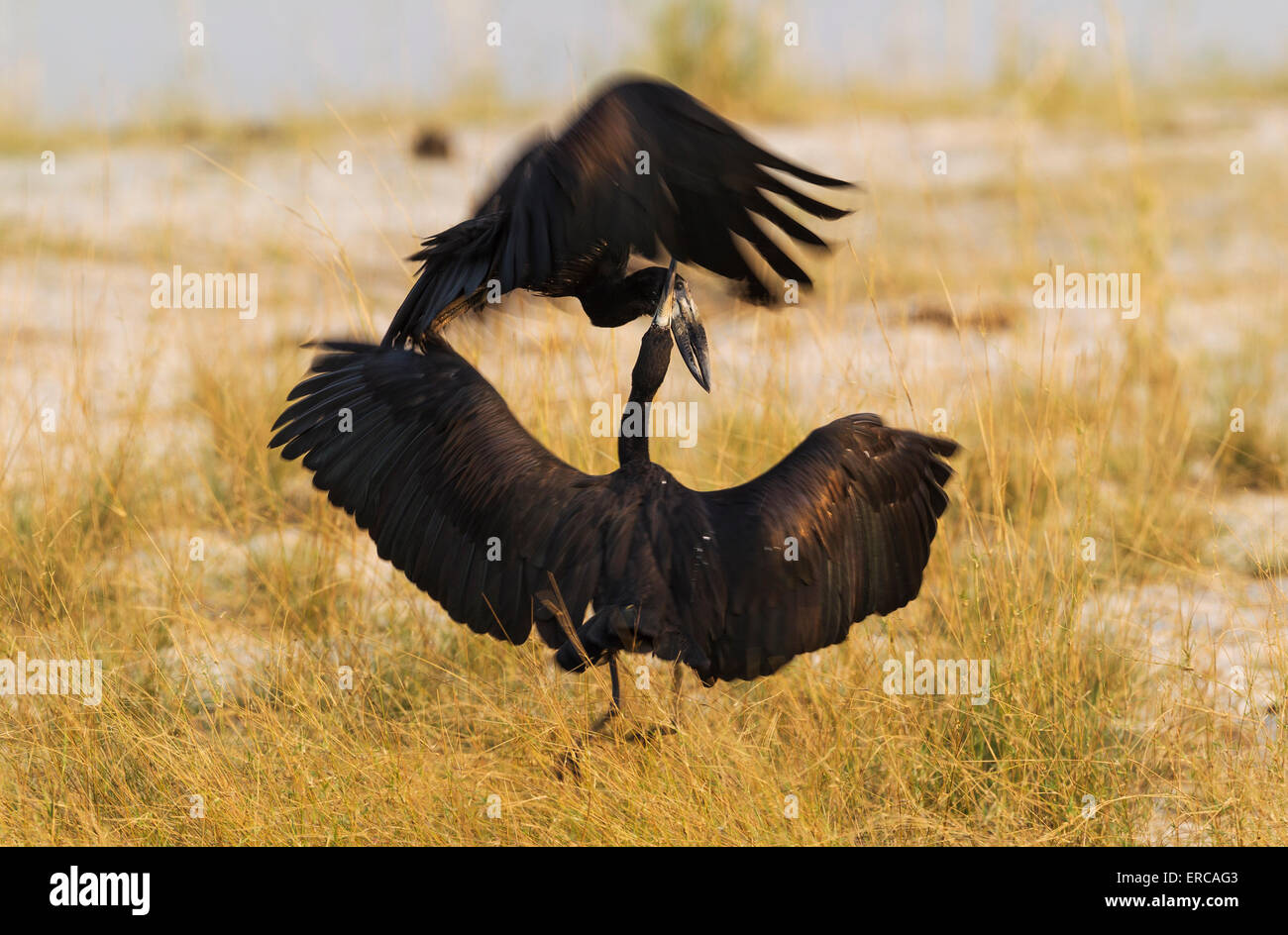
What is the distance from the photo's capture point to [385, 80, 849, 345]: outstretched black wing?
337 cm

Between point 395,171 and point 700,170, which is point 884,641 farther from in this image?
point 395,171

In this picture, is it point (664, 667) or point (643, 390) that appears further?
point (664, 667)

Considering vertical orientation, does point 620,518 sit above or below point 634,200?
below

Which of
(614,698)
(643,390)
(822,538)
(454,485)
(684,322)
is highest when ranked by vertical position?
(684,322)

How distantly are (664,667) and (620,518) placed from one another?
3.94ft

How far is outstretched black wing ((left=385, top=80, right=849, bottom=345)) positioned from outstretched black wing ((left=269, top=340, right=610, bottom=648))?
29cm

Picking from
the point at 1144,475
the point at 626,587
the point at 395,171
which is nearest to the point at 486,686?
the point at 626,587

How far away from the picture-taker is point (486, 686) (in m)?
4.58

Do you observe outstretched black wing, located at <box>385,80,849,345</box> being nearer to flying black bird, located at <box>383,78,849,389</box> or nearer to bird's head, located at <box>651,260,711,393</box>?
flying black bird, located at <box>383,78,849,389</box>

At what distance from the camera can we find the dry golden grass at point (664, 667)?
153 inches

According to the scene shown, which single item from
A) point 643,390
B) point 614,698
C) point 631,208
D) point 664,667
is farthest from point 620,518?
point 664,667

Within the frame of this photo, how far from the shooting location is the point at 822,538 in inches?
150

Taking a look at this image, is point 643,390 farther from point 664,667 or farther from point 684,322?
point 664,667

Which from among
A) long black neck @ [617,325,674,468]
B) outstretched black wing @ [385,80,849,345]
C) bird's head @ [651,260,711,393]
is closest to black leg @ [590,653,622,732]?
long black neck @ [617,325,674,468]
